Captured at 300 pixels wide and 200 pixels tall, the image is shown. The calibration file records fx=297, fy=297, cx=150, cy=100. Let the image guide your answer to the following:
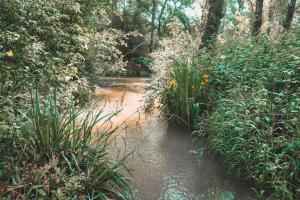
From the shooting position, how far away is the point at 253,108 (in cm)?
328

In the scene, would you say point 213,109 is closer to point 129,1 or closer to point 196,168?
point 196,168

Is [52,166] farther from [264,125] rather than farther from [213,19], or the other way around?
[213,19]

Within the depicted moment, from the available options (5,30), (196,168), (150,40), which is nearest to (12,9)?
(5,30)

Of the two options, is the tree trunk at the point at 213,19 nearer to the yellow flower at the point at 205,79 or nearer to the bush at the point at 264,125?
the yellow flower at the point at 205,79

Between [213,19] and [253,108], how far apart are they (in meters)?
3.58

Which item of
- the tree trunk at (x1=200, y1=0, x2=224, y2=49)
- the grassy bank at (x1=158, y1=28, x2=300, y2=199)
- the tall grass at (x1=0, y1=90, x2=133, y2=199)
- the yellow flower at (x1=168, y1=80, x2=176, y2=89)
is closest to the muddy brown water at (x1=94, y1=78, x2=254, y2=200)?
the grassy bank at (x1=158, y1=28, x2=300, y2=199)

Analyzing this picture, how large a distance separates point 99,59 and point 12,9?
373 cm

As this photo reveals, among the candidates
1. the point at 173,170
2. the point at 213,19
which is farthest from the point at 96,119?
the point at 213,19

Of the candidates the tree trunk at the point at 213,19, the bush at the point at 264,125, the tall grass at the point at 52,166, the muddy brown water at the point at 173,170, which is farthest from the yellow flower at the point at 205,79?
the tall grass at the point at 52,166

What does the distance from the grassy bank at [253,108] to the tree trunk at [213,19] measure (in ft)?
4.41

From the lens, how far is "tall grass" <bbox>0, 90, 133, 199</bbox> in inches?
83.1

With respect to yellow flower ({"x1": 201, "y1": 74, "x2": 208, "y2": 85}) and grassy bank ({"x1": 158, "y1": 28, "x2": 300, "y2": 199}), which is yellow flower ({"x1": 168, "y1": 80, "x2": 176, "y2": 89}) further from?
yellow flower ({"x1": 201, "y1": 74, "x2": 208, "y2": 85})

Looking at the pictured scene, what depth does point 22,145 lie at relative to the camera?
7.86 feet

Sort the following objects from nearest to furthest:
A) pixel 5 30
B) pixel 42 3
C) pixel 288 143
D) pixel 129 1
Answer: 1. pixel 288 143
2. pixel 5 30
3. pixel 42 3
4. pixel 129 1
